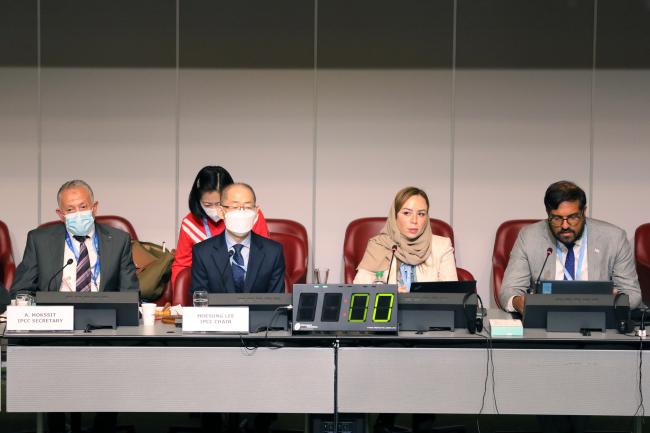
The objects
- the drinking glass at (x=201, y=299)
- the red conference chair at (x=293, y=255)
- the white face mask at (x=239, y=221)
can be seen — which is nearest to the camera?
the drinking glass at (x=201, y=299)

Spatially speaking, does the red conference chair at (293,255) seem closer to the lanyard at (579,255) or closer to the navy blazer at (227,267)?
the navy blazer at (227,267)

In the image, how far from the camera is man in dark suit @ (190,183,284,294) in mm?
4477

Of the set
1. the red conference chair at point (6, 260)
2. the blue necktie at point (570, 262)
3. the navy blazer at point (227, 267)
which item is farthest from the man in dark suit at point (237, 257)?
the red conference chair at point (6, 260)

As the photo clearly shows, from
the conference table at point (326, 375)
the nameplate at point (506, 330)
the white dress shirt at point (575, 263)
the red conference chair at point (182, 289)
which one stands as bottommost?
the conference table at point (326, 375)

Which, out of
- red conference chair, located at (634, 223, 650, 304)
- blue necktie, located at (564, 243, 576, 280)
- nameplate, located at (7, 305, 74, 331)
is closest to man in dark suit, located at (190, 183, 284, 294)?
nameplate, located at (7, 305, 74, 331)

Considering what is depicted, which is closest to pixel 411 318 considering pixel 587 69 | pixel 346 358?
pixel 346 358

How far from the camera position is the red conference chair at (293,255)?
579 cm

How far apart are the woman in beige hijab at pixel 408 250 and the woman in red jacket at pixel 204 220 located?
2.33 ft

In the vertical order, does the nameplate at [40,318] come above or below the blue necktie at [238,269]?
below

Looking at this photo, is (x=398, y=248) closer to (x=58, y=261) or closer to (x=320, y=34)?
(x=58, y=261)

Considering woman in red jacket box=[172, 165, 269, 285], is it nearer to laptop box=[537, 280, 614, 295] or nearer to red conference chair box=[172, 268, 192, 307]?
red conference chair box=[172, 268, 192, 307]

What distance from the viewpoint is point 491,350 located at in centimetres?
385

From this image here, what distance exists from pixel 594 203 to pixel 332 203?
1770 millimetres

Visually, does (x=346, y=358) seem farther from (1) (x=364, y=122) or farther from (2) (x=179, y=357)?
(1) (x=364, y=122)
